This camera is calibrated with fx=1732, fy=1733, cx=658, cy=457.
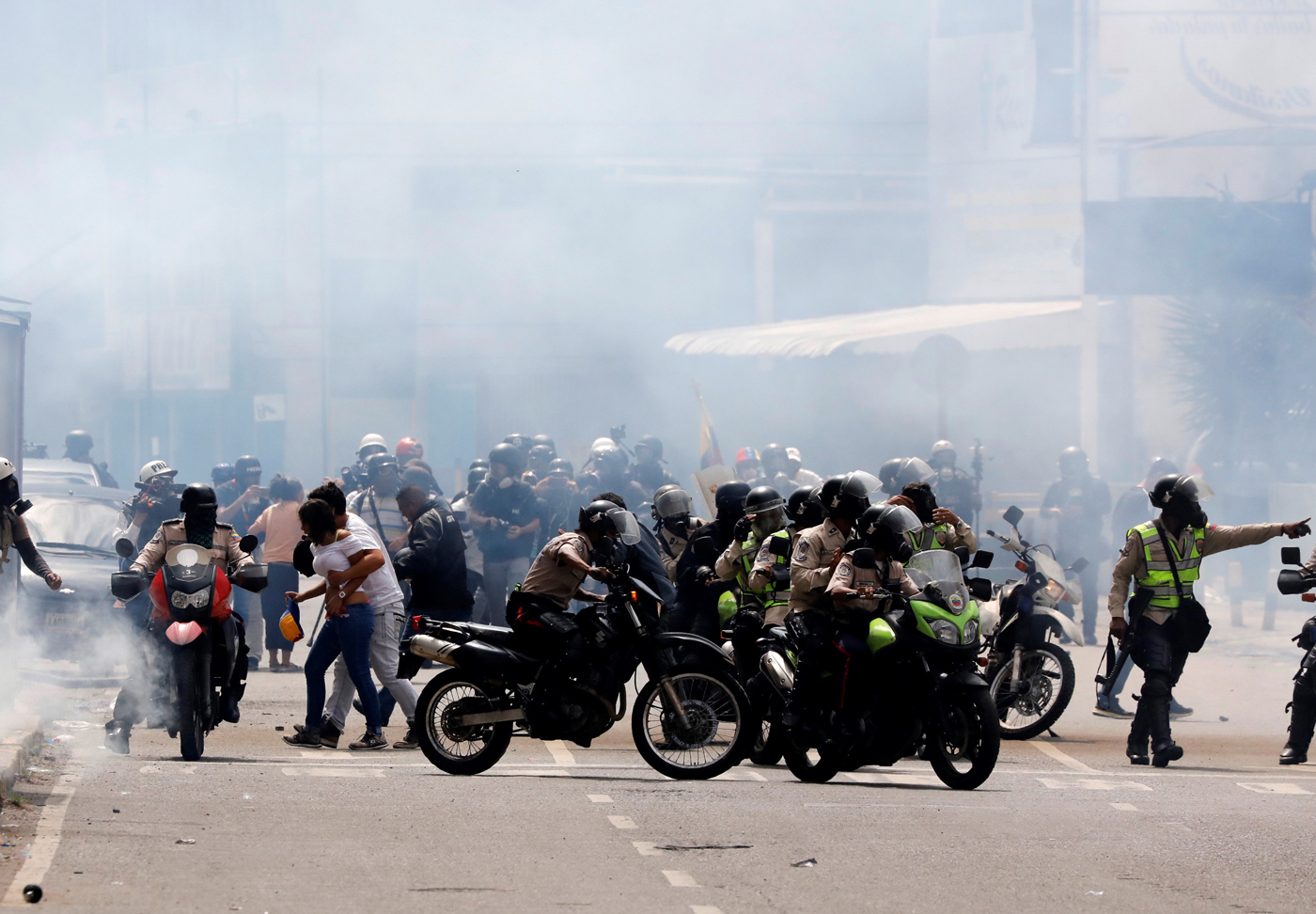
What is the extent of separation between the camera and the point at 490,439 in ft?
90.8

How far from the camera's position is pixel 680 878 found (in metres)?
4.64

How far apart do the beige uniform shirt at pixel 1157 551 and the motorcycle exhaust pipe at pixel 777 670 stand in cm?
166

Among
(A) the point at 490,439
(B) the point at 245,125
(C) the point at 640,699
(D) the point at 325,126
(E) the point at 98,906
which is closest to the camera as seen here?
(E) the point at 98,906

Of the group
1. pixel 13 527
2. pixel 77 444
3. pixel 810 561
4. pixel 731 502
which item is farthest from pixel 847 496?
pixel 77 444

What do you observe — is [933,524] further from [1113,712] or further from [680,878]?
[680,878]

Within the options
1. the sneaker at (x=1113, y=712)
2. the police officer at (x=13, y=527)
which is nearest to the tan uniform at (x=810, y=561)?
the sneaker at (x=1113, y=712)

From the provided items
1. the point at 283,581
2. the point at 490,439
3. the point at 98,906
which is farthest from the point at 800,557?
the point at 490,439

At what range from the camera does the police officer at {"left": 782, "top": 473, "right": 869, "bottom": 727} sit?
20.6ft

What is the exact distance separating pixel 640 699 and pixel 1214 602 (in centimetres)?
1043

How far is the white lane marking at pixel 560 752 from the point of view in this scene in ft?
23.8

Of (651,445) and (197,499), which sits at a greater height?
(651,445)

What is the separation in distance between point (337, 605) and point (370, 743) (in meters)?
0.71

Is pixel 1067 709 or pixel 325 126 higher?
pixel 325 126

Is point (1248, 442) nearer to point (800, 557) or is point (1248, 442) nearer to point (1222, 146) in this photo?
point (1222, 146)
